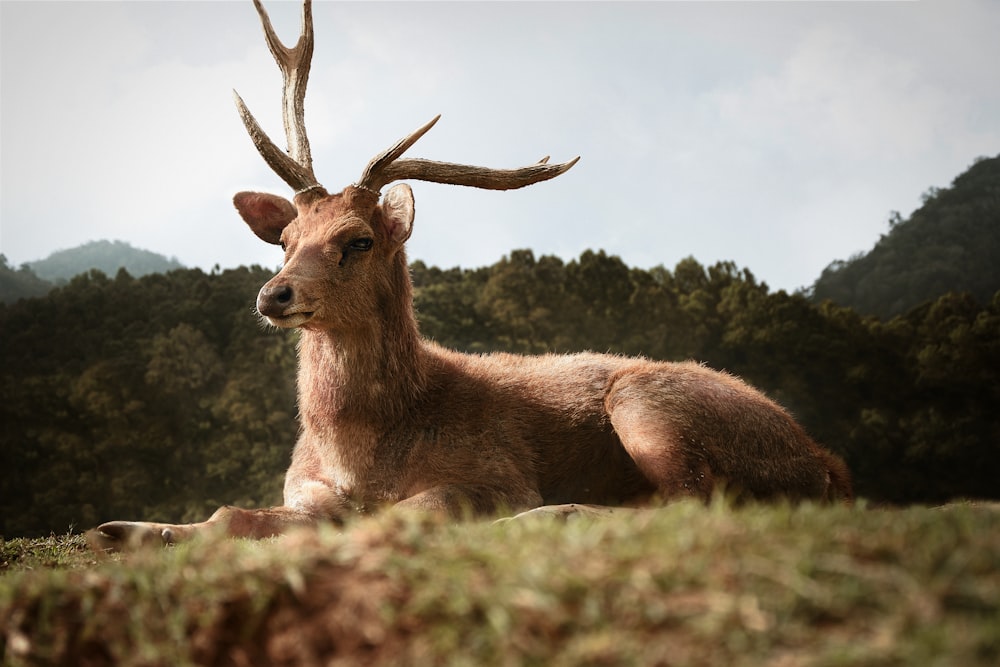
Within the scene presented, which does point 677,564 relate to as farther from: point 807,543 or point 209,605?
point 209,605

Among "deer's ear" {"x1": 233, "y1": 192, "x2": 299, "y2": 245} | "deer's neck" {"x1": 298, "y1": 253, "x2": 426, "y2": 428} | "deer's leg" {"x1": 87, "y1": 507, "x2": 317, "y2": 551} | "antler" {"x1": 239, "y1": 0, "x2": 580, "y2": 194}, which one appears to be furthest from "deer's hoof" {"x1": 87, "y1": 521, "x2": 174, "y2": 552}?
"antler" {"x1": 239, "y1": 0, "x2": 580, "y2": 194}

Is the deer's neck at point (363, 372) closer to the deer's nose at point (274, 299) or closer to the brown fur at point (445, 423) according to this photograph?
the brown fur at point (445, 423)

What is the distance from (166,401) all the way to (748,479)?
12.6 meters

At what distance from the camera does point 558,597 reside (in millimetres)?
2191

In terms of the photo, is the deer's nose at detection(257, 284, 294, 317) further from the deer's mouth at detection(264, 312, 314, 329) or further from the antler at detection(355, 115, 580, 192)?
the antler at detection(355, 115, 580, 192)

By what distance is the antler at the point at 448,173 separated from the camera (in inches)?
254

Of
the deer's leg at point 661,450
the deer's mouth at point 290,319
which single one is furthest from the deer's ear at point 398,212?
the deer's leg at point 661,450

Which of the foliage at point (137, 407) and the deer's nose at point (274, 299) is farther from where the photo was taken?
the foliage at point (137, 407)

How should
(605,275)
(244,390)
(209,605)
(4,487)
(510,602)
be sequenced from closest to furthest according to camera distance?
(510,602) → (209,605) → (4,487) → (244,390) → (605,275)

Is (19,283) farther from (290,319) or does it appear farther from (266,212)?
(290,319)

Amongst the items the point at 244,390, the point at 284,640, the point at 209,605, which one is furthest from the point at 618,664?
the point at 244,390

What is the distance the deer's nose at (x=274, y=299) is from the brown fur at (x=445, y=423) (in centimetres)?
1

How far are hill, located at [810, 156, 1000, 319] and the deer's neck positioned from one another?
14.6 meters

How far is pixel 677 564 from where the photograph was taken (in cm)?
225
